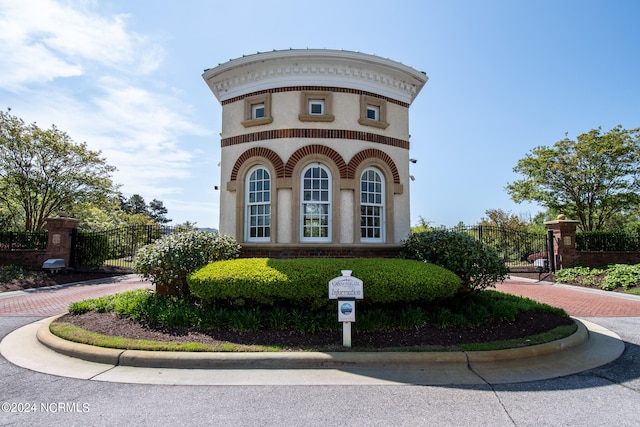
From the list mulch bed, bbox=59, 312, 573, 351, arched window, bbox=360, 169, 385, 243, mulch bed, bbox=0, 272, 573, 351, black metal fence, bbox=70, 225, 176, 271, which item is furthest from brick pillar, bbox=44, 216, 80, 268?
arched window, bbox=360, 169, 385, 243

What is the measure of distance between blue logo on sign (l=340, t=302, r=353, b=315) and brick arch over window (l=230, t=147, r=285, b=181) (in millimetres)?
4993

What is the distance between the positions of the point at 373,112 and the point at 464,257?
506cm

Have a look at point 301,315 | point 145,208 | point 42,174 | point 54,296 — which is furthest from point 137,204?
point 301,315

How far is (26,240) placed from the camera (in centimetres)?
1641

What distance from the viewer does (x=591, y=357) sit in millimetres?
5539

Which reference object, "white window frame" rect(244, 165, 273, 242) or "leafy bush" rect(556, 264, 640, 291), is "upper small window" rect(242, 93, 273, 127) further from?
"leafy bush" rect(556, 264, 640, 291)

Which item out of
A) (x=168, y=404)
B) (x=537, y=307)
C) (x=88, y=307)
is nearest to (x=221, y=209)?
(x=88, y=307)

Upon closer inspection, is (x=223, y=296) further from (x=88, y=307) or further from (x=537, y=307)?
(x=537, y=307)

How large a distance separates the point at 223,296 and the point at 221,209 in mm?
4359

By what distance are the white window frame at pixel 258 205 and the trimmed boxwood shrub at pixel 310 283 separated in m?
3.19

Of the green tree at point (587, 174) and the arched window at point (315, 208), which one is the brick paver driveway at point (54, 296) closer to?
the arched window at point (315, 208)

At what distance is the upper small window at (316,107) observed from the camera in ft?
32.0

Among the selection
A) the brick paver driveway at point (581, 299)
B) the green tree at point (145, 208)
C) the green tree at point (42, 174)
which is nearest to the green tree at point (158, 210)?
the green tree at point (145, 208)

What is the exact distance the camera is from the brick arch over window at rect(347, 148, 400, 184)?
9.73 metres
